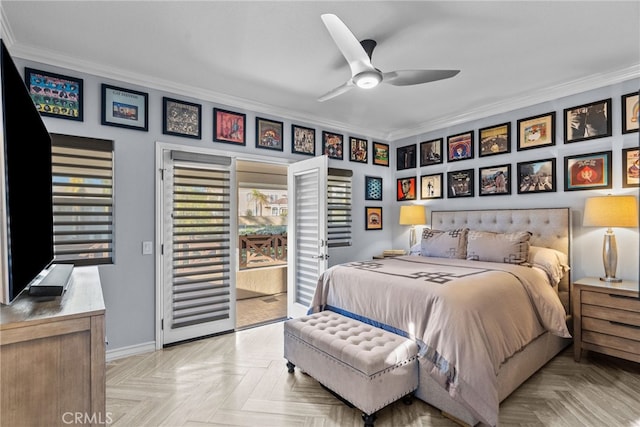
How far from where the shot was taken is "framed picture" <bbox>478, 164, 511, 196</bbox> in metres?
3.81

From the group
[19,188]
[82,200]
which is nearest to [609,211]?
[19,188]

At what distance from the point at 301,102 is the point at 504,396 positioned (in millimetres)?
3359

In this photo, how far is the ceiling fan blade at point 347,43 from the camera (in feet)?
Answer: 5.90

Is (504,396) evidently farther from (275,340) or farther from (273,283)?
(273,283)

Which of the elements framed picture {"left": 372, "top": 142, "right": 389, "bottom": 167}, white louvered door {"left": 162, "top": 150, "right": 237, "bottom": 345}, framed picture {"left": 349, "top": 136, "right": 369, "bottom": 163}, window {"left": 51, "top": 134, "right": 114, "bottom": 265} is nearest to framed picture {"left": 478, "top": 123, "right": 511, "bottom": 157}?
framed picture {"left": 372, "top": 142, "right": 389, "bottom": 167}

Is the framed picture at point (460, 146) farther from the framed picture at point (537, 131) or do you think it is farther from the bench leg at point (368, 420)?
the bench leg at point (368, 420)

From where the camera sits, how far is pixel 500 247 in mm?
3150

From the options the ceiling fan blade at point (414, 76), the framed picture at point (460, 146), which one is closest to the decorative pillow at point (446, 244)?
the framed picture at point (460, 146)

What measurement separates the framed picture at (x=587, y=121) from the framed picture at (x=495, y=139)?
0.57 meters

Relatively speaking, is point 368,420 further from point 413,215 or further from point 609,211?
point 413,215

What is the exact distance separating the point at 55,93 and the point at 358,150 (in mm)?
3530

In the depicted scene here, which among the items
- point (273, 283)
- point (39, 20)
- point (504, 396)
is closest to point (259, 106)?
point (39, 20)

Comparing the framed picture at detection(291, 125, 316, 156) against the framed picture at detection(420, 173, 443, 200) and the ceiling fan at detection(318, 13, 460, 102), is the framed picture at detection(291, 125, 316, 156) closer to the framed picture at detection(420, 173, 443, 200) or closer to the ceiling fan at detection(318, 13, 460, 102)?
the ceiling fan at detection(318, 13, 460, 102)

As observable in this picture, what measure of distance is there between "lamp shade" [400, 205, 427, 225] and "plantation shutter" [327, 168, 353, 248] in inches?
31.6
